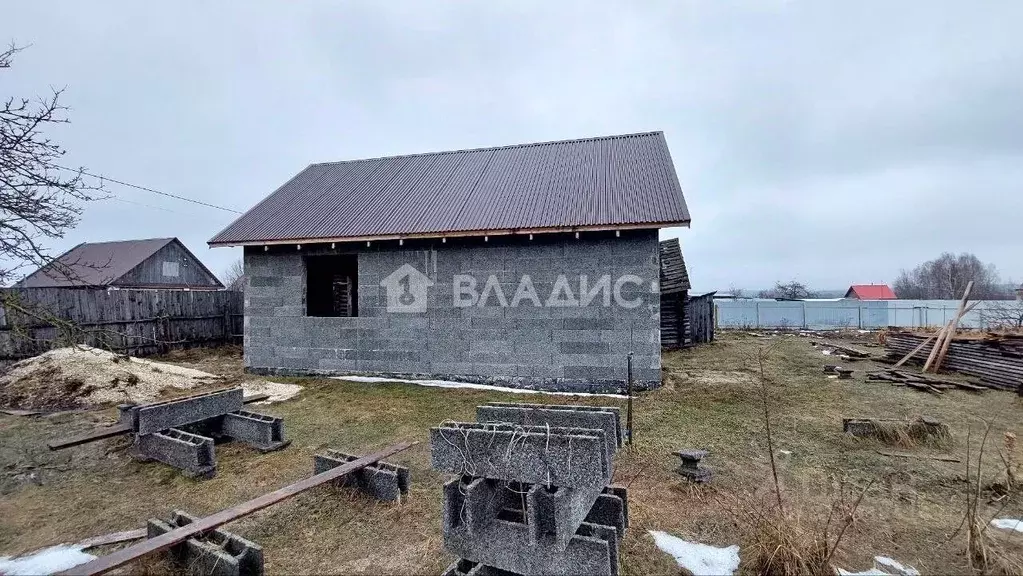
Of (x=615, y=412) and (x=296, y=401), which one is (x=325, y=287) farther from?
(x=615, y=412)

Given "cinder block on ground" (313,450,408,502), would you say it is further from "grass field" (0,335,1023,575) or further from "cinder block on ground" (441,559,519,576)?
"cinder block on ground" (441,559,519,576)

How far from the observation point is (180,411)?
17.6ft

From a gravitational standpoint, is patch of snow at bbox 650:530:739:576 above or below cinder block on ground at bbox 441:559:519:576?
below

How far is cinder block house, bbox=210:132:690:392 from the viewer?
8352 millimetres

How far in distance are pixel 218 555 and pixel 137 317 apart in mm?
12382

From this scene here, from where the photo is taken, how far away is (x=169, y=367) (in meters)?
9.76

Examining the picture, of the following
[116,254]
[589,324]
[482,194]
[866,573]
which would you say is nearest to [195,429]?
[589,324]

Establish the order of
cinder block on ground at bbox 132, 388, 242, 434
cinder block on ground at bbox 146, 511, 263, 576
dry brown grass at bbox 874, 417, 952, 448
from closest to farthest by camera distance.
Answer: cinder block on ground at bbox 146, 511, 263, 576
cinder block on ground at bbox 132, 388, 242, 434
dry brown grass at bbox 874, 417, 952, 448

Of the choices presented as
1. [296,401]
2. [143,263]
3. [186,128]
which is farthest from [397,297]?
[143,263]

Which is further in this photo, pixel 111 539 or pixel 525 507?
pixel 111 539

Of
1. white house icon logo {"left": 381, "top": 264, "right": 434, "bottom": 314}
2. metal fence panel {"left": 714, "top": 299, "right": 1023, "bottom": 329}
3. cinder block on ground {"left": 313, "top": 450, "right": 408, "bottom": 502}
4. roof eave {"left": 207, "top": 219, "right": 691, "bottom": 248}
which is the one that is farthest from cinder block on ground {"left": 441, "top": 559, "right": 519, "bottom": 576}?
metal fence panel {"left": 714, "top": 299, "right": 1023, "bottom": 329}

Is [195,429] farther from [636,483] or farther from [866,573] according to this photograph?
[866,573]

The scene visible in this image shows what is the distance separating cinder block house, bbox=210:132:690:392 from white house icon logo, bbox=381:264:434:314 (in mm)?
25

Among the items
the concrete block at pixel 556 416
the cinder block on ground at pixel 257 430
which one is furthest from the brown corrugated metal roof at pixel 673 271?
the cinder block on ground at pixel 257 430
